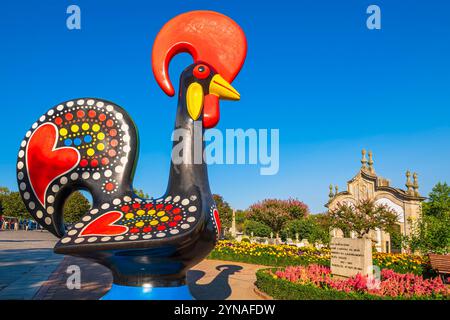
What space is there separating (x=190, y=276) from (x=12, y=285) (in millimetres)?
5135

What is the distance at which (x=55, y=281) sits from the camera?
36.1ft

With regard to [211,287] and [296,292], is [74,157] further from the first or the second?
[211,287]

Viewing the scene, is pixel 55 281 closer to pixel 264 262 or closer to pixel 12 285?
pixel 12 285

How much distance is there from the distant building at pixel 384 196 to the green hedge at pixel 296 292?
744 inches

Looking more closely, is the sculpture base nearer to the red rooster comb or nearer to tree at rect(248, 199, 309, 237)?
the red rooster comb

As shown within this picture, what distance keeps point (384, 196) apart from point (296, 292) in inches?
977

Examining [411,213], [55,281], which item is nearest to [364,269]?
[55,281]

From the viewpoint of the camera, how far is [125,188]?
4953 millimetres

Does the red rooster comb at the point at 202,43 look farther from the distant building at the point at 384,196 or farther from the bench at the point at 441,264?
the distant building at the point at 384,196

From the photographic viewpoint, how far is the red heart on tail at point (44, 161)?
4785 mm

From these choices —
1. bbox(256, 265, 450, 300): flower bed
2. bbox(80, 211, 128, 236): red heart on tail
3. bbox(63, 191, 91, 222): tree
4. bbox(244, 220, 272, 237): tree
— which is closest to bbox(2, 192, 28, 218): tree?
bbox(63, 191, 91, 222): tree

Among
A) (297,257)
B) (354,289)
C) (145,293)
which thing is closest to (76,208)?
(297,257)

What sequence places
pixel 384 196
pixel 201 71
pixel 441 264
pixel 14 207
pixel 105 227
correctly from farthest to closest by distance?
pixel 14 207 → pixel 384 196 → pixel 441 264 → pixel 201 71 → pixel 105 227

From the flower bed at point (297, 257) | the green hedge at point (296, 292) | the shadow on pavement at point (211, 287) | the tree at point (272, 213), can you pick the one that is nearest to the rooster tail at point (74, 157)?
the shadow on pavement at point (211, 287)
